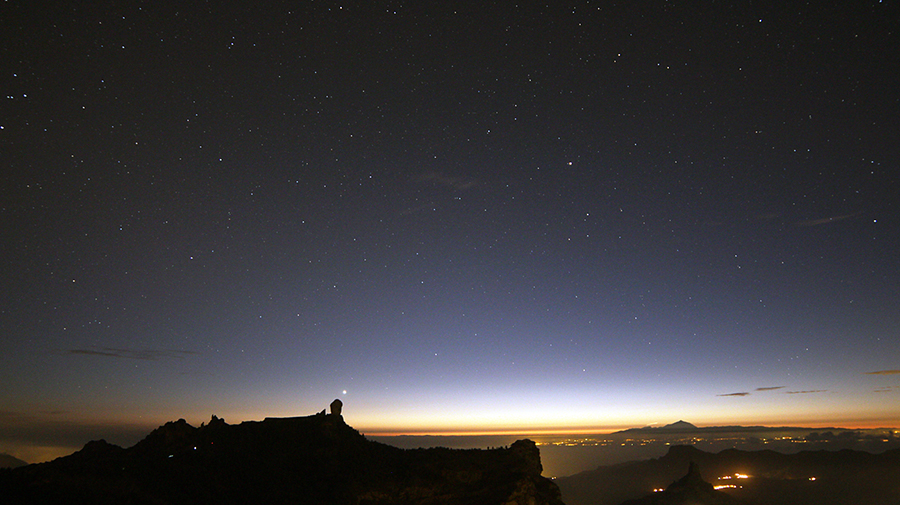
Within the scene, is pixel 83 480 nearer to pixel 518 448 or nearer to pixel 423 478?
pixel 423 478

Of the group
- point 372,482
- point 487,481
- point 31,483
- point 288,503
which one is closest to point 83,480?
point 31,483

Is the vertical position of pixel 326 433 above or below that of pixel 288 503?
above

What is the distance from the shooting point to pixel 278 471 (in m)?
45.4

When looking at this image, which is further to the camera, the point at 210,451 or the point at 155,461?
the point at 210,451

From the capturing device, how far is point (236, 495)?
40.1 meters

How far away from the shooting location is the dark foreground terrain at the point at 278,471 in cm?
3500

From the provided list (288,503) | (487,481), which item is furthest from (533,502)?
(288,503)

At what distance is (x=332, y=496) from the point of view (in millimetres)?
41375

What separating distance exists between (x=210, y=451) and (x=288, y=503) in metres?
12.9

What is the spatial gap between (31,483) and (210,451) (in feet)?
50.3

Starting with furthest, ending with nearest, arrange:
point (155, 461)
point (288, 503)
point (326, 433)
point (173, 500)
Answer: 1. point (326, 433)
2. point (155, 461)
3. point (288, 503)
4. point (173, 500)

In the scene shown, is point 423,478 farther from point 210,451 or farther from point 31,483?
point 31,483

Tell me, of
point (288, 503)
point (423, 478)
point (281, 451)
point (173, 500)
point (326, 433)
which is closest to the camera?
point (173, 500)

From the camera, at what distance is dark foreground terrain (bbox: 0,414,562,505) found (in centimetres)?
3500
